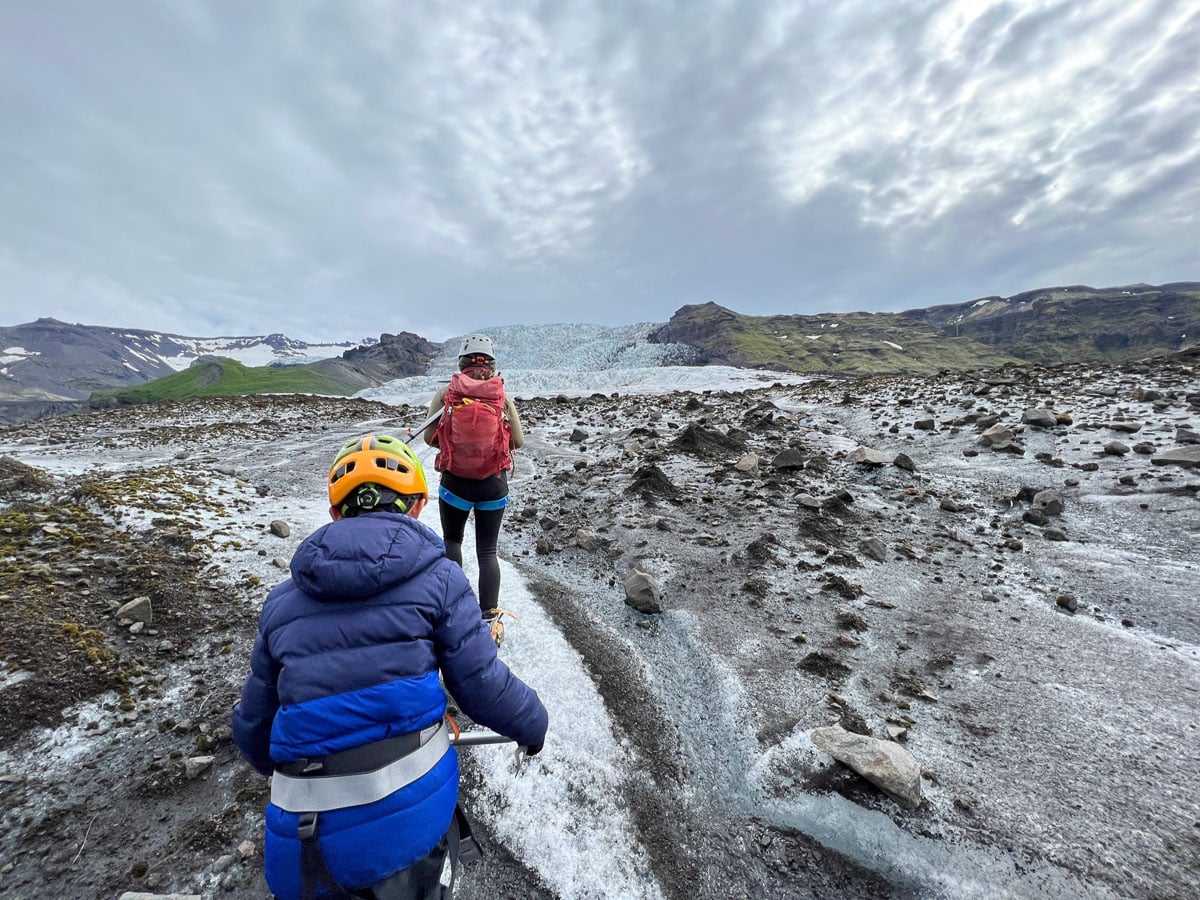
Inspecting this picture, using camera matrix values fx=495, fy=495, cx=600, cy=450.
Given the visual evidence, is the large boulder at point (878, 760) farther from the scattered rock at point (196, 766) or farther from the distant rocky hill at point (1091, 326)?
the distant rocky hill at point (1091, 326)

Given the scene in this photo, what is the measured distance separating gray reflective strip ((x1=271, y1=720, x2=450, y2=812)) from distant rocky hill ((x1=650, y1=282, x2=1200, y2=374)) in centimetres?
8864

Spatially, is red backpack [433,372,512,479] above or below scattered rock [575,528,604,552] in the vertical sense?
above

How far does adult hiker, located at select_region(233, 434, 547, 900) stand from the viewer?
1994 millimetres

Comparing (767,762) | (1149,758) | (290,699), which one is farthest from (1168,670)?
(290,699)

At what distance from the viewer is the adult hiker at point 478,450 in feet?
16.8

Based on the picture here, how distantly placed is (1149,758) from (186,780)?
7.37 meters

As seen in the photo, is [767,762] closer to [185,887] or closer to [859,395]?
Answer: [185,887]

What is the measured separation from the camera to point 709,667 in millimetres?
5453

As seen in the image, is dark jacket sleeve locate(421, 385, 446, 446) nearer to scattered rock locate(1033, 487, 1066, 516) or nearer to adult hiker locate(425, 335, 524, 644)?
adult hiker locate(425, 335, 524, 644)

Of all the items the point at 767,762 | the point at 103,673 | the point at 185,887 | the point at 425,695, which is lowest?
the point at 767,762

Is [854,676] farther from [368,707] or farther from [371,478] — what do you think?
[371,478]

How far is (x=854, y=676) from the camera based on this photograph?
5.09 m

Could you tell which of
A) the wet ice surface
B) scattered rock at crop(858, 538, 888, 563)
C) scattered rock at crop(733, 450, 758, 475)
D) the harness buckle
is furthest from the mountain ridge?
the harness buckle

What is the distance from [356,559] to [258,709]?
0.97 meters
